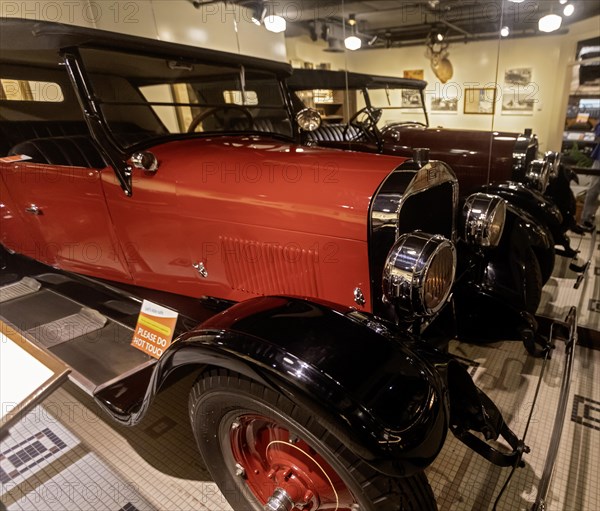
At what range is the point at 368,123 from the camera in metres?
4.29

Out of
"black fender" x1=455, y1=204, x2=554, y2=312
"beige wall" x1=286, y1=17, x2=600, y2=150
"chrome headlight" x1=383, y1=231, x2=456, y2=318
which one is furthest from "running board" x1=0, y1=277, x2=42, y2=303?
"beige wall" x1=286, y1=17, x2=600, y2=150

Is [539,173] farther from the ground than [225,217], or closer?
closer

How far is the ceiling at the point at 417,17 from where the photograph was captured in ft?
9.29

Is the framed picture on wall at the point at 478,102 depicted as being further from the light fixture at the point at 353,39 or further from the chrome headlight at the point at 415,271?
the chrome headlight at the point at 415,271

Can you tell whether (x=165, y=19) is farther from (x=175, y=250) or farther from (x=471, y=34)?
(x=175, y=250)

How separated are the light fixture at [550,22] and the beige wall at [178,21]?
2.89 metres

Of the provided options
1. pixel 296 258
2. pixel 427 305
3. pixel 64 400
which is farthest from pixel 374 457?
pixel 64 400

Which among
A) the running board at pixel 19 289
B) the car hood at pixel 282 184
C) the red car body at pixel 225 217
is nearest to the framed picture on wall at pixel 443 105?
the red car body at pixel 225 217

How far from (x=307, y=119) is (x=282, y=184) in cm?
153

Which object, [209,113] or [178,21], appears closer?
[209,113]

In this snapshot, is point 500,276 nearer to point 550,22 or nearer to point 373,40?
point 550,22

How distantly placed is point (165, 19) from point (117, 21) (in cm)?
56

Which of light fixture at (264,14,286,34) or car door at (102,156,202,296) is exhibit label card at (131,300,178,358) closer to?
car door at (102,156,202,296)

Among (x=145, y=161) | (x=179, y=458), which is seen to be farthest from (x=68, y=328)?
(x=145, y=161)
